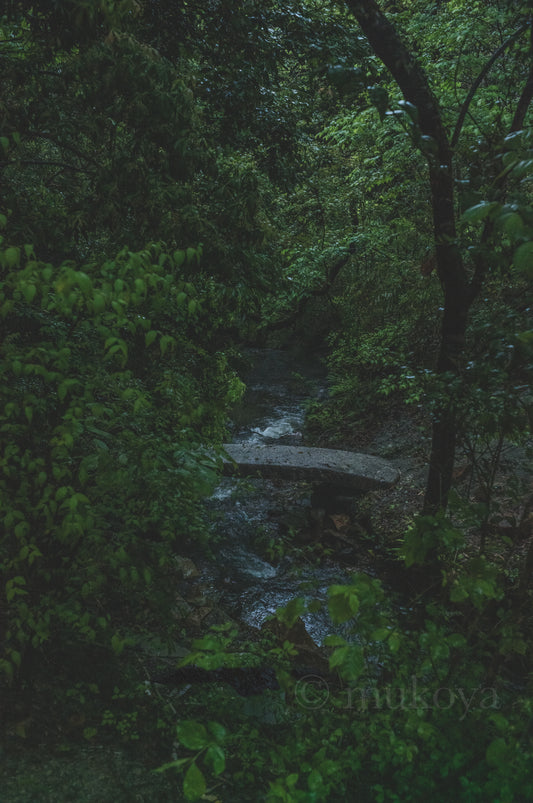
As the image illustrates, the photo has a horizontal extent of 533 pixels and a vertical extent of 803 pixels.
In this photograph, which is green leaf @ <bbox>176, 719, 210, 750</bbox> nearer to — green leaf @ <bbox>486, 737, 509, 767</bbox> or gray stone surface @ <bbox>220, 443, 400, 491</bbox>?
green leaf @ <bbox>486, 737, 509, 767</bbox>

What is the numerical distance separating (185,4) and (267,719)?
6.05 metres

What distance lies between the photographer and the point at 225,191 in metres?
4.19

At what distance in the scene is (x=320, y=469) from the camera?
818 centimetres

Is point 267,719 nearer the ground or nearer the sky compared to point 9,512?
nearer the ground

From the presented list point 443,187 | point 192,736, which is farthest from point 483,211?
point 443,187

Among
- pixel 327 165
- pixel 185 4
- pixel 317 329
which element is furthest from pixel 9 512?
pixel 317 329

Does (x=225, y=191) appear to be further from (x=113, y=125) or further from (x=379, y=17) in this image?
(x=379, y=17)

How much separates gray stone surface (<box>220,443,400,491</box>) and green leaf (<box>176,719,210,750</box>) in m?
6.13

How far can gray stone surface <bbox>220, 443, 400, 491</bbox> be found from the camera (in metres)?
8.07

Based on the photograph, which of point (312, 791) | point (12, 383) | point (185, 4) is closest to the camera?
point (312, 791)

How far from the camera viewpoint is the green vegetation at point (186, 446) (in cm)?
235

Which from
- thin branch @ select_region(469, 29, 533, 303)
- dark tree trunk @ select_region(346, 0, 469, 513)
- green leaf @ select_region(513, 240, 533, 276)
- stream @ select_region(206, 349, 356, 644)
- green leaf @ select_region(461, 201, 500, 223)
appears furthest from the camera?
stream @ select_region(206, 349, 356, 644)

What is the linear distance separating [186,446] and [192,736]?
163cm

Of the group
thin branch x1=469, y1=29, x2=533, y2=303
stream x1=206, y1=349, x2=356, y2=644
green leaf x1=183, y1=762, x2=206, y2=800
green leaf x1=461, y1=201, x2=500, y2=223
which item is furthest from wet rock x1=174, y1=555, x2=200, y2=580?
green leaf x1=461, y1=201, x2=500, y2=223
